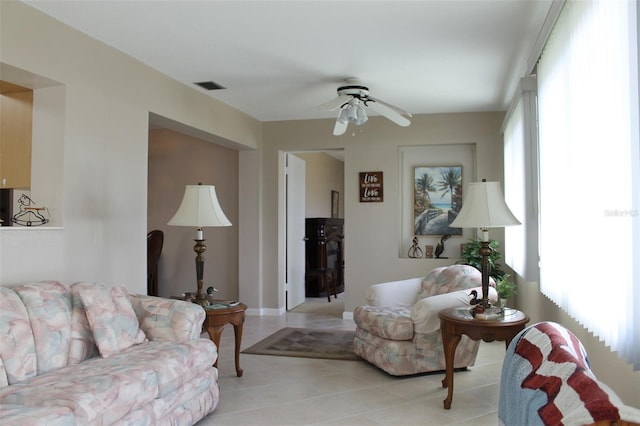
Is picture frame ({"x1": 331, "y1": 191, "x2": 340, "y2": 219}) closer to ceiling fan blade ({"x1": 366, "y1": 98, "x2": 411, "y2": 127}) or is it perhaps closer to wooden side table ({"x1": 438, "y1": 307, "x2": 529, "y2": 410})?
ceiling fan blade ({"x1": 366, "y1": 98, "x2": 411, "y2": 127})

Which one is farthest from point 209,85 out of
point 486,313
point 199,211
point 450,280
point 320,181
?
point 320,181

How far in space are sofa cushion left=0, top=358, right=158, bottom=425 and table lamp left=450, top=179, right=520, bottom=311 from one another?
212 centimetres

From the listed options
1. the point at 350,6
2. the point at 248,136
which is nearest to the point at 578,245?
the point at 350,6

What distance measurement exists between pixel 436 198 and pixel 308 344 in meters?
2.48

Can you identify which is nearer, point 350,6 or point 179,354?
point 179,354

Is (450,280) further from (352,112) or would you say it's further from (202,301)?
(202,301)

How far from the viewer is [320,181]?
9680 mm

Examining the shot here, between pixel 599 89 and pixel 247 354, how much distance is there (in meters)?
3.63

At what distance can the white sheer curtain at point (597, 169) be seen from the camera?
1780 millimetres

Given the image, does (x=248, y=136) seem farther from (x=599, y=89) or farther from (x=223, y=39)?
(x=599, y=89)

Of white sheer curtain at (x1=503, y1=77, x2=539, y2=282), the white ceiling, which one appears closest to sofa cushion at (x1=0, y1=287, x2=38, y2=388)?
the white ceiling

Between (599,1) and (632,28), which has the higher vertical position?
(599,1)

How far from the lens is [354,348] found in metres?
4.60

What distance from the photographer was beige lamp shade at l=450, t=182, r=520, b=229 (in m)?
3.38
